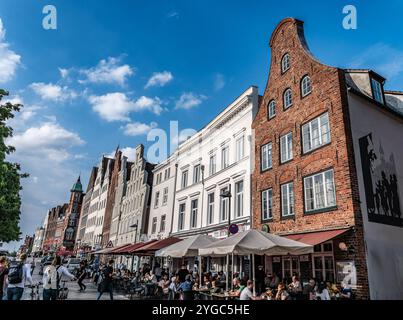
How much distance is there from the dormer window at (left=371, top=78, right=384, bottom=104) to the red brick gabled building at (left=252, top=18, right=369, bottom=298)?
289 centimetres

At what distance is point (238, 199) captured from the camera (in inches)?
766

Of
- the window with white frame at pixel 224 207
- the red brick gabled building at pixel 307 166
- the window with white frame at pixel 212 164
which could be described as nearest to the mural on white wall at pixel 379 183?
the red brick gabled building at pixel 307 166

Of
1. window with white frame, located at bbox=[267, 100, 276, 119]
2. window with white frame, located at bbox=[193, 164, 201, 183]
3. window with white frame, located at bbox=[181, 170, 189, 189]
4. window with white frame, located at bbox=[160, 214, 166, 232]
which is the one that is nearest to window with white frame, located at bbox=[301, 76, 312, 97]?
window with white frame, located at bbox=[267, 100, 276, 119]

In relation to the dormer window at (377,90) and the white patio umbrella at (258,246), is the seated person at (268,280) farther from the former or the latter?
the dormer window at (377,90)

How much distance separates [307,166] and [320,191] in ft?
4.65

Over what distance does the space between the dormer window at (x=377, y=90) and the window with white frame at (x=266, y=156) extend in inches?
225

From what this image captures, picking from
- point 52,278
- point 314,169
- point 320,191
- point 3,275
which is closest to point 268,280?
point 320,191

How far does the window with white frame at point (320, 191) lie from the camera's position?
12.5 metres

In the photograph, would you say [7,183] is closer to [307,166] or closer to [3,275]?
[3,275]

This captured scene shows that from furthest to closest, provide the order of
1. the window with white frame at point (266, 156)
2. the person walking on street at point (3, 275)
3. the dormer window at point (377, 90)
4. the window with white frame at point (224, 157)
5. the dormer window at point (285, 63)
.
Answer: the window with white frame at point (224, 157)
the dormer window at point (285, 63)
the window with white frame at point (266, 156)
the dormer window at point (377, 90)
the person walking on street at point (3, 275)

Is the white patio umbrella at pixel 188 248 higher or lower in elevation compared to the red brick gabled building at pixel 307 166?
lower

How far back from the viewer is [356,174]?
12016mm
